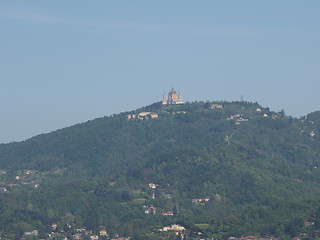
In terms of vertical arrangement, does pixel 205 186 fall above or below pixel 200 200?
above

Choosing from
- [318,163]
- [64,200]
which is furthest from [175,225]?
[318,163]

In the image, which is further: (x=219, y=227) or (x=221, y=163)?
(x=221, y=163)

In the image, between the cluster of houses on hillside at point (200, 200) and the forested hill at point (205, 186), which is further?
the cluster of houses on hillside at point (200, 200)

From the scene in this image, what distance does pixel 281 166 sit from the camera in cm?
16650

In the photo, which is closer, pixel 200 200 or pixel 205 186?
pixel 200 200

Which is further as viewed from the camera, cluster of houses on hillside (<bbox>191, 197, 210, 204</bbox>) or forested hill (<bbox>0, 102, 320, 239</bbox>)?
cluster of houses on hillside (<bbox>191, 197, 210, 204</bbox>)

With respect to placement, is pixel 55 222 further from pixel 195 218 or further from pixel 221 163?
pixel 221 163

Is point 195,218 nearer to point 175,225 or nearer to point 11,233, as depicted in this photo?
point 175,225

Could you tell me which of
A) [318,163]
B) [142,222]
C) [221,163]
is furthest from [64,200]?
[318,163]

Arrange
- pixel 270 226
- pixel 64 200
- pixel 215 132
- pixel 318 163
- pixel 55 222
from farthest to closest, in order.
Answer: pixel 215 132 → pixel 318 163 → pixel 64 200 → pixel 55 222 → pixel 270 226

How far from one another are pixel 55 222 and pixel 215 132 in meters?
71.1

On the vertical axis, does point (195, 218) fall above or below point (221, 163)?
below

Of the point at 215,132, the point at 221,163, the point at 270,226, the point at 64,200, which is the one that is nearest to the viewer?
the point at 270,226

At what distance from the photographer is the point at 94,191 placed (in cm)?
15412
